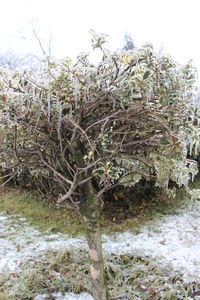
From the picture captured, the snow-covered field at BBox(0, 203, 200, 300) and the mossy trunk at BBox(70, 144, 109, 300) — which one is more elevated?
the mossy trunk at BBox(70, 144, 109, 300)

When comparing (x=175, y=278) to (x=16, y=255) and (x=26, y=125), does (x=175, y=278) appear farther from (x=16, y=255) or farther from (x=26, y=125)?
(x=26, y=125)

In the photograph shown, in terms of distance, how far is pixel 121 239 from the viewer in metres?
3.16

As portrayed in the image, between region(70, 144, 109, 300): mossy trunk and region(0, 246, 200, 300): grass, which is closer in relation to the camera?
region(70, 144, 109, 300): mossy trunk

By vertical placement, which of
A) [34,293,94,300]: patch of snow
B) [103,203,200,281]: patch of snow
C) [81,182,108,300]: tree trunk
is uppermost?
[81,182,108,300]: tree trunk

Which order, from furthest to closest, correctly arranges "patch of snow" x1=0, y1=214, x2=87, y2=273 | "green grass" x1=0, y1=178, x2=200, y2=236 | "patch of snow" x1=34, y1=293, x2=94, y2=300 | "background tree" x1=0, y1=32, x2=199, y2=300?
"green grass" x1=0, y1=178, x2=200, y2=236
"patch of snow" x1=0, y1=214, x2=87, y2=273
"patch of snow" x1=34, y1=293, x2=94, y2=300
"background tree" x1=0, y1=32, x2=199, y2=300

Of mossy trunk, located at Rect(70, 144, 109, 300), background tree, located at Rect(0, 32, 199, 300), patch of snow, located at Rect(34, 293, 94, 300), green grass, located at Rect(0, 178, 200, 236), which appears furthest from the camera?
green grass, located at Rect(0, 178, 200, 236)

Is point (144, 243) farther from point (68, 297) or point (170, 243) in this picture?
point (68, 297)

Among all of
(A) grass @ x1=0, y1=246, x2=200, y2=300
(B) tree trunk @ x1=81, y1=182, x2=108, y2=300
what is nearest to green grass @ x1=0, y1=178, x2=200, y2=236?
(A) grass @ x1=0, y1=246, x2=200, y2=300

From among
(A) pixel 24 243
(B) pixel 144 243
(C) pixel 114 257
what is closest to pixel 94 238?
(C) pixel 114 257

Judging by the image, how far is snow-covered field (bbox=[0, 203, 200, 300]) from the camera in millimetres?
2727

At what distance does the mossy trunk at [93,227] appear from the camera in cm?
179

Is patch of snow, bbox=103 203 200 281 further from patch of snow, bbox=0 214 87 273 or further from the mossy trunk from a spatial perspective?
the mossy trunk

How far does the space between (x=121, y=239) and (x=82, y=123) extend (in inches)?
80.6

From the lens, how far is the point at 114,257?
2775 mm
